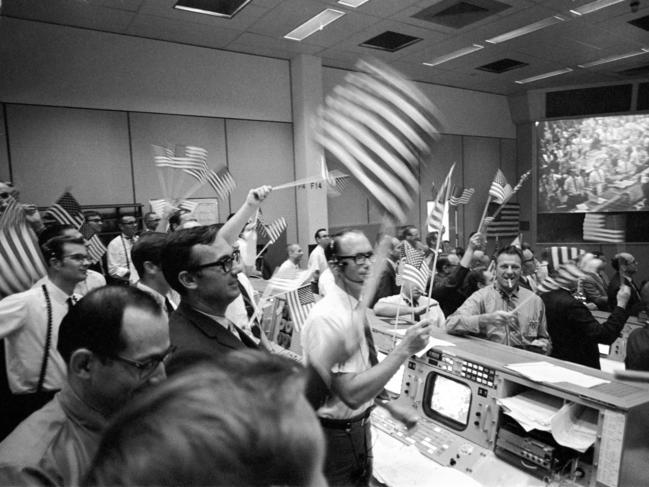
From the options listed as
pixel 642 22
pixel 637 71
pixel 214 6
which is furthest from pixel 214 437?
pixel 637 71

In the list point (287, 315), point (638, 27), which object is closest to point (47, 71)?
point (287, 315)

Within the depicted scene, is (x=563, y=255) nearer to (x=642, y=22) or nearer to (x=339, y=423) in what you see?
(x=339, y=423)

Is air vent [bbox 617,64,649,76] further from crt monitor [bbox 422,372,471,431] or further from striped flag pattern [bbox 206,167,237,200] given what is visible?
crt monitor [bbox 422,372,471,431]

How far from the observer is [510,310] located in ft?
7.79

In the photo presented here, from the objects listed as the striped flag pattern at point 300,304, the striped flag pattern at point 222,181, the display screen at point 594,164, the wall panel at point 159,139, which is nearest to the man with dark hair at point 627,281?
the striped flag pattern at point 300,304

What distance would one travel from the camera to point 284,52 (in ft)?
22.2

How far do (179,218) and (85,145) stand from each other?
3.51m

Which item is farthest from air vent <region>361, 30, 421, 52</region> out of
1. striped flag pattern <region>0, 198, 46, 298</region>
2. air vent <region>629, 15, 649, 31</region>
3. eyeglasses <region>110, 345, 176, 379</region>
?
eyeglasses <region>110, 345, 176, 379</region>

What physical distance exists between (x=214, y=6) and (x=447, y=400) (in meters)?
5.01

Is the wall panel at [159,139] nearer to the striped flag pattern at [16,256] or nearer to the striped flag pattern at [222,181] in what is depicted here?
the striped flag pattern at [222,181]

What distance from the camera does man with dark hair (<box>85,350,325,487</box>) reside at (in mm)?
333

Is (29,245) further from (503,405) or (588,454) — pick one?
(588,454)

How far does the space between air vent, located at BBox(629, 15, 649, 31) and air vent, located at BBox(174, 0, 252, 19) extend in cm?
521

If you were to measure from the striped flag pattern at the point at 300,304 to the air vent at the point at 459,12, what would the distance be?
4.15 m
